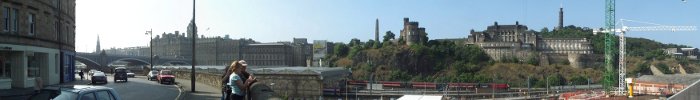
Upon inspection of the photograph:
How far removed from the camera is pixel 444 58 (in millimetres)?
173875

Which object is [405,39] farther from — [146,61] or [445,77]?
[146,61]

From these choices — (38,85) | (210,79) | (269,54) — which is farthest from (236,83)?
(269,54)

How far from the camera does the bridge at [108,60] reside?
113544 mm

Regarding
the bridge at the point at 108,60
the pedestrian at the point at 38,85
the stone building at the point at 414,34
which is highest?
the stone building at the point at 414,34

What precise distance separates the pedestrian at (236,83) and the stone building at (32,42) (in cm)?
1556

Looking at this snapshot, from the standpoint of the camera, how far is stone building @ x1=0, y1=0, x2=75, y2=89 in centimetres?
2692

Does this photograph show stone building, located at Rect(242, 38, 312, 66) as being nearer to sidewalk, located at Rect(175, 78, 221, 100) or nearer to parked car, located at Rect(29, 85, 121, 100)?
sidewalk, located at Rect(175, 78, 221, 100)

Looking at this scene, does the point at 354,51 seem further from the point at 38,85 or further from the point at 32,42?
the point at 38,85

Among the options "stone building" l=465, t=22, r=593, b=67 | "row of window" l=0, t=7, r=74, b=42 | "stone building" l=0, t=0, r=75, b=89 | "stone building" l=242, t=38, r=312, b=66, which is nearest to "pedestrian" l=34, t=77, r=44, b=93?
"stone building" l=0, t=0, r=75, b=89

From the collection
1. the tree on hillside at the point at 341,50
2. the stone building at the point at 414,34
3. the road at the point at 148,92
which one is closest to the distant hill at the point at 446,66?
the tree on hillside at the point at 341,50

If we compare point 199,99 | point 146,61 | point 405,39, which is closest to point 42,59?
point 199,99

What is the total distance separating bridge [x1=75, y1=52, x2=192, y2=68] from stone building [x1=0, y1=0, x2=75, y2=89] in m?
77.3

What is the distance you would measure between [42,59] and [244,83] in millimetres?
26708

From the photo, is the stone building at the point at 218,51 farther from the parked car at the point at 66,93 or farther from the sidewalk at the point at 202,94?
the parked car at the point at 66,93
